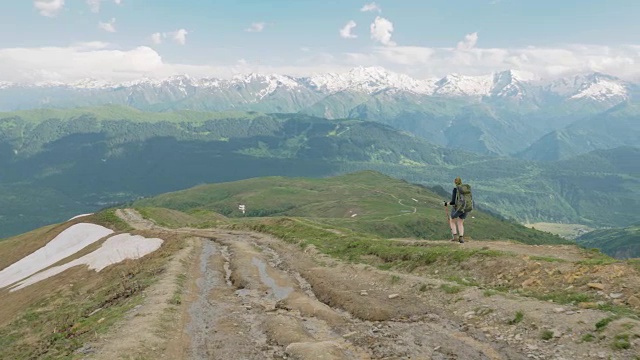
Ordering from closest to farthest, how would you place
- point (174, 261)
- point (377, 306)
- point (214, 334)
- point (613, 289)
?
point (613, 289) → point (214, 334) → point (377, 306) → point (174, 261)

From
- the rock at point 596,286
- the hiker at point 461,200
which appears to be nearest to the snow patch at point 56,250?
the hiker at point 461,200

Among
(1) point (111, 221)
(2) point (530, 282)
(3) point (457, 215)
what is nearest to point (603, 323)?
(2) point (530, 282)

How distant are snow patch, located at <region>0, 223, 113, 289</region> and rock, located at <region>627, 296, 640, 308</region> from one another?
283 ft

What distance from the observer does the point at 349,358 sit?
750 inches

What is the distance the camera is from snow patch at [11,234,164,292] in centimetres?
6330

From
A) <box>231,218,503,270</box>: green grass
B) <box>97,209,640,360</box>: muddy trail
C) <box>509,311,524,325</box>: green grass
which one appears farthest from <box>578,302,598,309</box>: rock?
<box>231,218,503,270</box>: green grass

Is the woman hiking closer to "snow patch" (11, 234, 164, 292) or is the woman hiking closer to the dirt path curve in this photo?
the dirt path curve

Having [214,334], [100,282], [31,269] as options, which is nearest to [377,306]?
[214,334]

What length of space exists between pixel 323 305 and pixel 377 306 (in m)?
3.85

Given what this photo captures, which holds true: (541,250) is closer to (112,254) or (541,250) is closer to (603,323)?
(603,323)

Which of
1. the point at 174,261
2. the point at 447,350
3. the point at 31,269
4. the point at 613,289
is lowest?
the point at 31,269

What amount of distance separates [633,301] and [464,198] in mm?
17993

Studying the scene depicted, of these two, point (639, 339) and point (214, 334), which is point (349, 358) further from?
point (639, 339)

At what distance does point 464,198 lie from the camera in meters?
38.1
